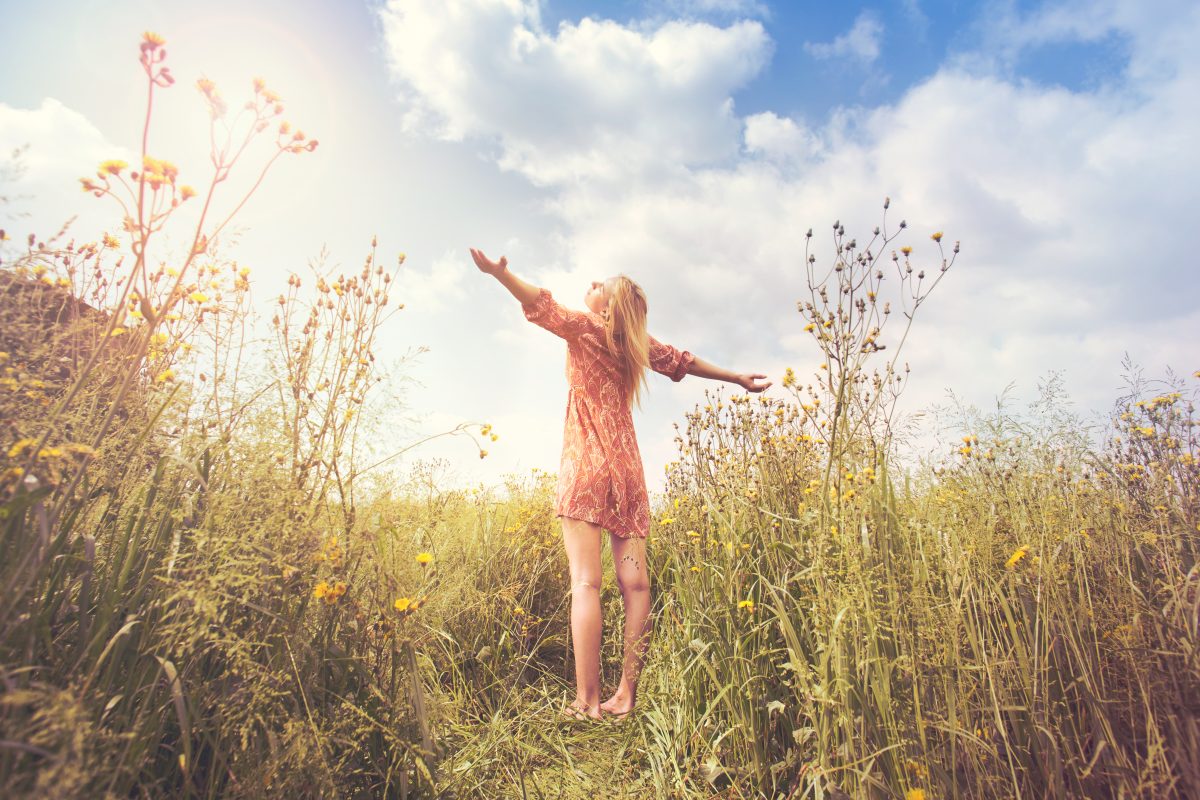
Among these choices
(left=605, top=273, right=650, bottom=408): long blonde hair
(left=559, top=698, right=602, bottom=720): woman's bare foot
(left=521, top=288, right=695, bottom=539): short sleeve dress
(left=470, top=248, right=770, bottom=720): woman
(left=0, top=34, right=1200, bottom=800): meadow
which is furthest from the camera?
(left=605, top=273, right=650, bottom=408): long blonde hair

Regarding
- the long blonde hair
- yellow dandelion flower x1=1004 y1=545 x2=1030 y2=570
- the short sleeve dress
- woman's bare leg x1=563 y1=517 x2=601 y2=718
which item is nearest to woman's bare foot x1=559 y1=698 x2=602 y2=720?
woman's bare leg x1=563 y1=517 x2=601 y2=718

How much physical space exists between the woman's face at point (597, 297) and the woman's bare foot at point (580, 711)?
234cm

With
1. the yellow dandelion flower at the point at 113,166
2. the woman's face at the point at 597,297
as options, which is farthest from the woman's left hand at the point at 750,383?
the yellow dandelion flower at the point at 113,166

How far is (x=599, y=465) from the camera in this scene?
11.3 ft

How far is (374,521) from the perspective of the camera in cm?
200

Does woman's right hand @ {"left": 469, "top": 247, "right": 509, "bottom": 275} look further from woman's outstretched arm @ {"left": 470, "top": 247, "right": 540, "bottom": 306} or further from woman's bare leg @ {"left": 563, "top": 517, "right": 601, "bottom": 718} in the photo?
woman's bare leg @ {"left": 563, "top": 517, "right": 601, "bottom": 718}

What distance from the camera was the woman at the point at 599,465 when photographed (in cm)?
325

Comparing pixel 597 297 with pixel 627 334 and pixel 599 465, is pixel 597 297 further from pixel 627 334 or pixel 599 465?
pixel 599 465

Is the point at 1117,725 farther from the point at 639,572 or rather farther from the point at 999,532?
the point at 639,572

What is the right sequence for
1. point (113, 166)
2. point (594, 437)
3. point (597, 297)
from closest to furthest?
point (113, 166)
point (594, 437)
point (597, 297)

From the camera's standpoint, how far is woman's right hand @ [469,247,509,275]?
3.29 meters

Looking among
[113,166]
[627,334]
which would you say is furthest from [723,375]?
[113,166]

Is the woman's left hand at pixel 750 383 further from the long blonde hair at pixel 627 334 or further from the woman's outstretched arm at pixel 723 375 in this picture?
the long blonde hair at pixel 627 334

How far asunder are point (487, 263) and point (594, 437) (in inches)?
45.9
